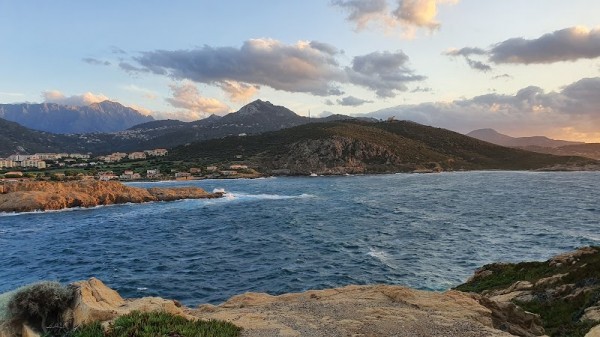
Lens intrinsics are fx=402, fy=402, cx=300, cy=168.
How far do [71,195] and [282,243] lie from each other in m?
62.6

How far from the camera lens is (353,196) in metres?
98.2

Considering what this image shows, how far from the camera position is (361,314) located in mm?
16484

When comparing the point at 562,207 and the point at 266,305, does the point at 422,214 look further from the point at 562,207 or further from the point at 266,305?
the point at 266,305

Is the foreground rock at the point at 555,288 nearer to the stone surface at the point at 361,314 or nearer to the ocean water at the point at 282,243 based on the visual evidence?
the stone surface at the point at 361,314

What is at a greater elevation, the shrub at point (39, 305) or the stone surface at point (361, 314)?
the shrub at point (39, 305)

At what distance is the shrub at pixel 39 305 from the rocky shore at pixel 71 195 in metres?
78.7

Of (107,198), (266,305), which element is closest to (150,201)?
(107,198)

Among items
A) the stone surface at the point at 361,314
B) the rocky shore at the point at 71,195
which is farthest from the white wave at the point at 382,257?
the rocky shore at the point at 71,195

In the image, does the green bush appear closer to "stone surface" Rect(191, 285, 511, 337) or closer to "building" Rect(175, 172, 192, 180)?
"stone surface" Rect(191, 285, 511, 337)

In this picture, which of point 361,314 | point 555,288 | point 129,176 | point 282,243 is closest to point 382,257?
point 282,243

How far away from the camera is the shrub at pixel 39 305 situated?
50.6 ft

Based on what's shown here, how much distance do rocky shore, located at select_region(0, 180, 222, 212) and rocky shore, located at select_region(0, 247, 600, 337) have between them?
78.0 meters

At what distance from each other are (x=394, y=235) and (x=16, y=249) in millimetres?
45416

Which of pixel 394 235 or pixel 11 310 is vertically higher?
pixel 11 310
